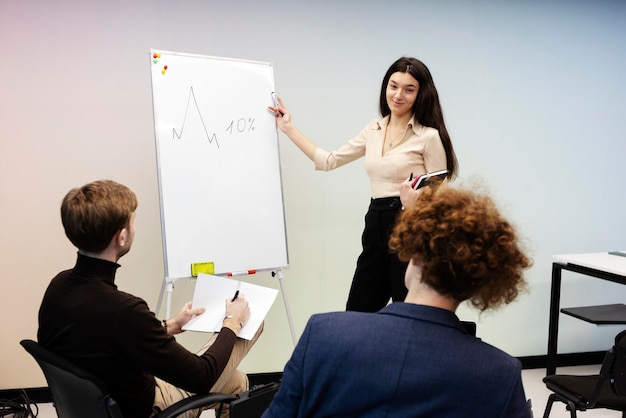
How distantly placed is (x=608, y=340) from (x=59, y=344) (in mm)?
3410

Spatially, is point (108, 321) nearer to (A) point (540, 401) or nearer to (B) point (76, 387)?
(B) point (76, 387)

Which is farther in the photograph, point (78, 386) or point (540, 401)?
point (540, 401)

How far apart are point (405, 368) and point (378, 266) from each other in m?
1.54

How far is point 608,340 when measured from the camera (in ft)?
11.6

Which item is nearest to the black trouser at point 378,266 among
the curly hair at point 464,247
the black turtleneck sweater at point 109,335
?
the black turtleneck sweater at point 109,335

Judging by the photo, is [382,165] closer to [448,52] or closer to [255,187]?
[255,187]

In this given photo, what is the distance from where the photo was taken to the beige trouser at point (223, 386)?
1662 millimetres

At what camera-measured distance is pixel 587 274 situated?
2.79 metres

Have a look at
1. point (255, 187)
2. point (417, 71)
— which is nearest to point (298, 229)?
point (255, 187)

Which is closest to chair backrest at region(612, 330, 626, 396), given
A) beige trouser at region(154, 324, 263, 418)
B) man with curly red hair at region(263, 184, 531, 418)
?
man with curly red hair at region(263, 184, 531, 418)

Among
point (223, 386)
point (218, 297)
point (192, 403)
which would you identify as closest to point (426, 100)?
point (218, 297)

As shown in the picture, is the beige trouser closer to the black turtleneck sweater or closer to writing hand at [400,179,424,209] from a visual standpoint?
the black turtleneck sweater

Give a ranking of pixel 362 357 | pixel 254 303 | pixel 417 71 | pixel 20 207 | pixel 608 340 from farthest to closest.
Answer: pixel 608 340, pixel 20 207, pixel 417 71, pixel 254 303, pixel 362 357

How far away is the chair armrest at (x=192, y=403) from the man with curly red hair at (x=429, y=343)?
1.67 feet
